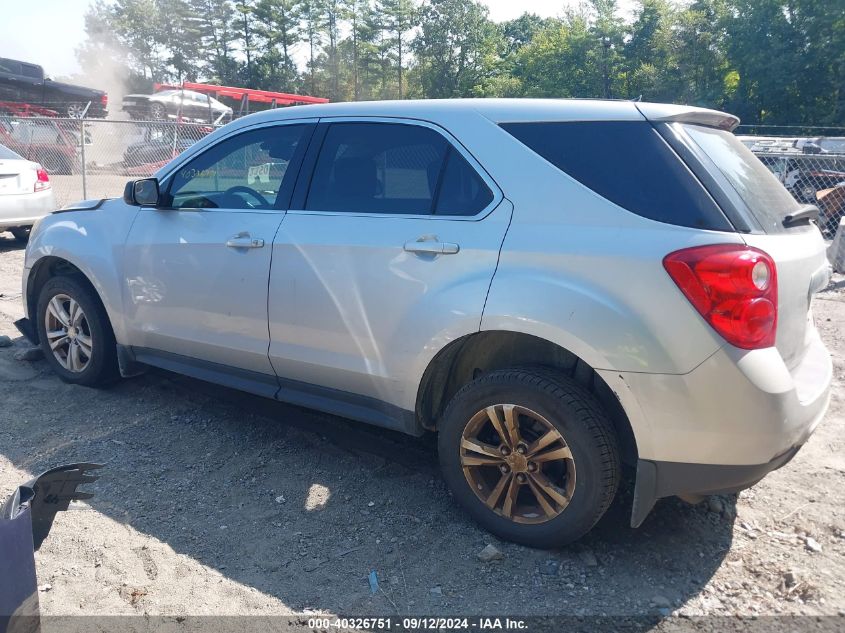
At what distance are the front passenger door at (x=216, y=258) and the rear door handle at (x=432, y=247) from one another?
895 mm

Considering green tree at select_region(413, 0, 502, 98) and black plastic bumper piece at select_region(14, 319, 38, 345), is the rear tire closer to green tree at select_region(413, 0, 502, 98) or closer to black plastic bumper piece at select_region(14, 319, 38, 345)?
black plastic bumper piece at select_region(14, 319, 38, 345)

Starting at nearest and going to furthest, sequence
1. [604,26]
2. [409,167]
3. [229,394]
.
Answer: [409,167], [229,394], [604,26]

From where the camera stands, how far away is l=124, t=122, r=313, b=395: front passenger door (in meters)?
3.85

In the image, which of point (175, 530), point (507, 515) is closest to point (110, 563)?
point (175, 530)

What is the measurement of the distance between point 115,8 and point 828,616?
76.1 meters

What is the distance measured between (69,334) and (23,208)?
18.0 ft

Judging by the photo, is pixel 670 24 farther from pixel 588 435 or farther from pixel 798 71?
pixel 588 435

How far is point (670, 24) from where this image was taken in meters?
42.1

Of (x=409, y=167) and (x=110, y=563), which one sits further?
(x=409, y=167)

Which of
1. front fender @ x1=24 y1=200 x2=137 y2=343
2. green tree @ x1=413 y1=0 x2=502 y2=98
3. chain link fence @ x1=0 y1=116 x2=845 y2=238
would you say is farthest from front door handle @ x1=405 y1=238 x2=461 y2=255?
green tree @ x1=413 y1=0 x2=502 y2=98

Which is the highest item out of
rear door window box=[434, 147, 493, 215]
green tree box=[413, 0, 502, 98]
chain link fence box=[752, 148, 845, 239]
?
green tree box=[413, 0, 502, 98]

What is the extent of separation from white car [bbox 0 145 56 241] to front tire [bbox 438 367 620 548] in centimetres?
778

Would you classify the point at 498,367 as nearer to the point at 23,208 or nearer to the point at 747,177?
the point at 747,177

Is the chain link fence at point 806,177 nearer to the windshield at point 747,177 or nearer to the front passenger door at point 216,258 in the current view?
the windshield at point 747,177
